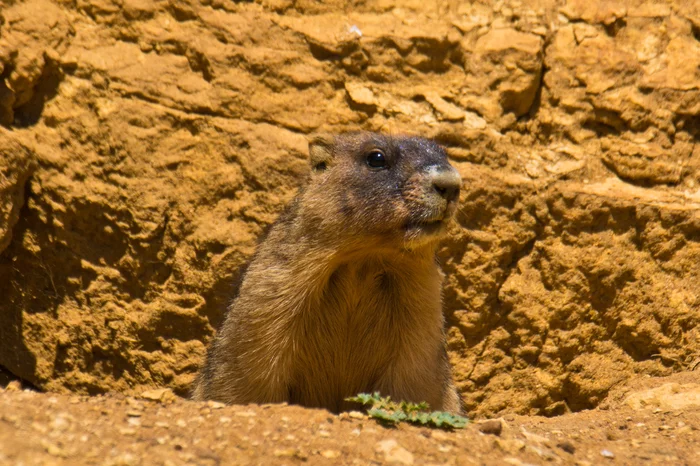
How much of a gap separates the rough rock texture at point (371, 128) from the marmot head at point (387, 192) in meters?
1.44

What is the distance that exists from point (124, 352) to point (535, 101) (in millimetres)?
4308

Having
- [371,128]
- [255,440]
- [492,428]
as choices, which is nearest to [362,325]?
[492,428]

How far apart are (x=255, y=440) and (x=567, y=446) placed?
1.66m

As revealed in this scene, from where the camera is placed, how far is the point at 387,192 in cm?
557

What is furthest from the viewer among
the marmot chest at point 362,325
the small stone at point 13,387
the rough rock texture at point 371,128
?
the rough rock texture at point 371,128

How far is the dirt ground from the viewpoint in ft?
12.4

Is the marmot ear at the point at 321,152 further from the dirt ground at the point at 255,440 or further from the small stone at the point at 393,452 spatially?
A: the small stone at the point at 393,452

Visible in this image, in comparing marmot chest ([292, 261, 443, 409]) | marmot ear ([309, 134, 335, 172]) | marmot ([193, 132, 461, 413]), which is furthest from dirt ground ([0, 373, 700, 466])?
marmot ear ([309, 134, 335, 172])

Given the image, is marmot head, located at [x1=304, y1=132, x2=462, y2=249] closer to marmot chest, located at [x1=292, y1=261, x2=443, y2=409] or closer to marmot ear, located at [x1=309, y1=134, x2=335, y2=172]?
marmot ear, located at [x1=309, y1=134, x2=335, y2=172]

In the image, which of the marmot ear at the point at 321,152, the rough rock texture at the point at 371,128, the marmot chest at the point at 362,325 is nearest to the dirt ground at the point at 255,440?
the marmot chest at the point at 362,325

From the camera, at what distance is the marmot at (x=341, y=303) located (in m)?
5.73

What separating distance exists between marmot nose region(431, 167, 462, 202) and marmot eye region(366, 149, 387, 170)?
48 centimetres

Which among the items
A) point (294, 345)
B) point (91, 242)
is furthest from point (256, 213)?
point (294, 345)

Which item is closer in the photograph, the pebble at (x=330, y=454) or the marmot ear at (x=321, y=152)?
the pebble at (x=330, y=454)
